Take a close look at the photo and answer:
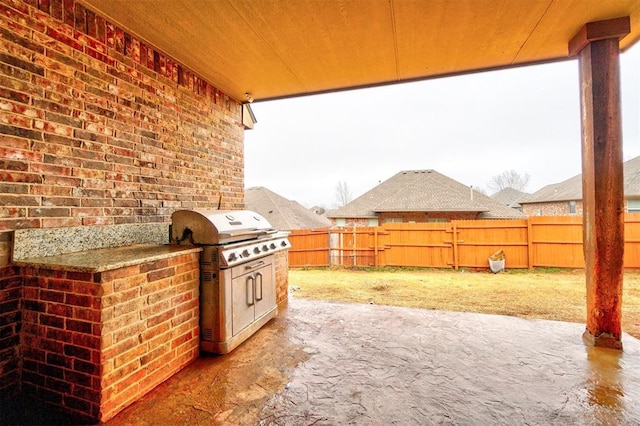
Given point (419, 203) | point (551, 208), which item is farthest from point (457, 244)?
point (551, 208)

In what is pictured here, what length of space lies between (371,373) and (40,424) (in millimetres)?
2127

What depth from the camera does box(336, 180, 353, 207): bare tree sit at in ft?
151

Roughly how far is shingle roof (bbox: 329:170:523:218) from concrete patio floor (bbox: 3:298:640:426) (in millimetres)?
12706

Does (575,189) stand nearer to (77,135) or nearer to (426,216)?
(426,216)

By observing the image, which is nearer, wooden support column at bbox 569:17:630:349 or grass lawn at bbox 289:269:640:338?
wooden support column at bbox 569:17:630:349

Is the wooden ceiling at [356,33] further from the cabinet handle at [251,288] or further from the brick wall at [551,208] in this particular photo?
the brick wall at [551,208]

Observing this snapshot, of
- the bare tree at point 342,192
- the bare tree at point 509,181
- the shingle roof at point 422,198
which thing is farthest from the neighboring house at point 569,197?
the bare tree at point 342,192

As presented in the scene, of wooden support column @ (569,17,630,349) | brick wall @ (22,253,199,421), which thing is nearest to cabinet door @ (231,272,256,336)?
brick wall @ (22,253,199,421)

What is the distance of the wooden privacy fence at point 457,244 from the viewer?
8.08 m

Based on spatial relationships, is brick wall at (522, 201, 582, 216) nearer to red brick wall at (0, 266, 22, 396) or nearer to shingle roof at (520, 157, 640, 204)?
shingle roof at (520, 157, 640, 204)

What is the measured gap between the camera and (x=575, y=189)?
1859 centimetres

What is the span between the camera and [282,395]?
190 centimetres

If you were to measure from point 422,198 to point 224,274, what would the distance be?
15.0 meters

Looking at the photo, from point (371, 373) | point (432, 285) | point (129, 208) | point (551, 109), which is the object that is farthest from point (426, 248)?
point (551, 109)
